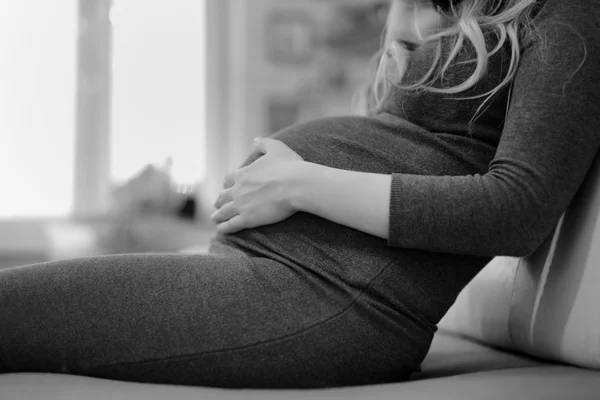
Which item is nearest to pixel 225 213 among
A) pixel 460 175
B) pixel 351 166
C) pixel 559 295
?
pixel 351 166

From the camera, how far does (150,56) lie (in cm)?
339

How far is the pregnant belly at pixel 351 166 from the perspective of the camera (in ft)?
2.35

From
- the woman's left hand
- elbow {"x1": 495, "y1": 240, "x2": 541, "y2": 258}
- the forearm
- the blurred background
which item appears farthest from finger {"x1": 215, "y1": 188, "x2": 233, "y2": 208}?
the blurred background

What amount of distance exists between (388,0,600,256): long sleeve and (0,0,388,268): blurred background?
2395 mm

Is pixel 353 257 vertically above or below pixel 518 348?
above

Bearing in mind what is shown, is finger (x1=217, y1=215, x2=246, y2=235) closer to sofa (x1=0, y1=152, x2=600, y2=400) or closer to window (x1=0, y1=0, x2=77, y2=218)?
sofa (x1=0, y1=152, x2=600, y2=400)

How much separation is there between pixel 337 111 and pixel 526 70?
2.83 metres

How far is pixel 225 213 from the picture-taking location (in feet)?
2.69

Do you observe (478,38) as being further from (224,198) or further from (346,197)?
(224,198)

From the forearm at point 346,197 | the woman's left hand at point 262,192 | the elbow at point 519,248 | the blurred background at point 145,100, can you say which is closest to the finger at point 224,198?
the woman's left hand at point 262,192

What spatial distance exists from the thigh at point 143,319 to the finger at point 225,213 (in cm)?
13

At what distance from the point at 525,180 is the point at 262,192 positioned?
0.30 meters

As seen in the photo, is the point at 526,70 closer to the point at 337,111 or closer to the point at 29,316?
the point at 29,316

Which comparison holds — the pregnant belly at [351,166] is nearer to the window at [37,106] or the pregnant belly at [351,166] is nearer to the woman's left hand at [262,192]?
the woman's left hand at [262,192]
